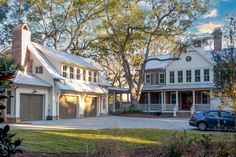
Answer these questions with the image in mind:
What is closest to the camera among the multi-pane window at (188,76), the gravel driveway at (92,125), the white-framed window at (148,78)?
the gravel driveway at (92,125)

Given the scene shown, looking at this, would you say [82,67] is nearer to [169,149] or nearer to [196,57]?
[196,57]

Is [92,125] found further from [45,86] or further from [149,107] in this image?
[149,107]

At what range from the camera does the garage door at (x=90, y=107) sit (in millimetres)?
37697

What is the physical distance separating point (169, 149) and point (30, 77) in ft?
80.2

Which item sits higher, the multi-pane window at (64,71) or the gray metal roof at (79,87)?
the multi-pane window at (64,71)

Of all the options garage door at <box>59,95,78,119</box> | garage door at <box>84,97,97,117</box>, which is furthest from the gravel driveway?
garage door at <box>84,97,97,117</box>

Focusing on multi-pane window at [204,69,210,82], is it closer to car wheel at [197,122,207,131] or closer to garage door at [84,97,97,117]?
garage door at [84,97,97,117]

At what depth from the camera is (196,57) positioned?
42781 mm

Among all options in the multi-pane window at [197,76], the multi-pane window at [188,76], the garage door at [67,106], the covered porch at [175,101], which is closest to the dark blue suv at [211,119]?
the garage door at [67,106]

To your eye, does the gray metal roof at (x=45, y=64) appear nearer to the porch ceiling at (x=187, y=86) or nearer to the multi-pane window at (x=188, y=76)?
the porch ceiling at (x=187, y=86)

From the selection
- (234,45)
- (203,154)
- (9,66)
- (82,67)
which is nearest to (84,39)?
(82,67)

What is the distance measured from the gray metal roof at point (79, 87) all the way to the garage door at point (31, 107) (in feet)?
8.22

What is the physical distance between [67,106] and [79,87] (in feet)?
8.47

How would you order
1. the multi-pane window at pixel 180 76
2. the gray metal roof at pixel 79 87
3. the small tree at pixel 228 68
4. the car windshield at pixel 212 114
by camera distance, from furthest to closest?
the multi-pane window at pixel 180 76 < the gray metal roof at pixel 79 87 < the car windshield at pixel 212 114 < the small tree at pixel 228 68
